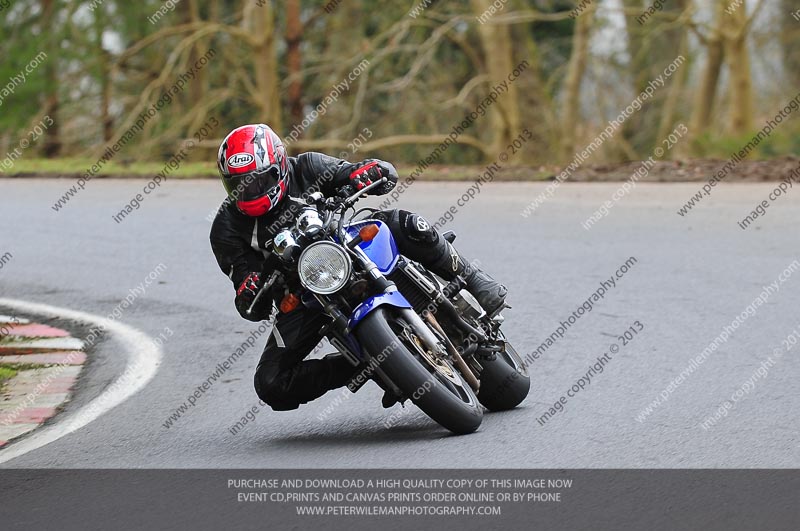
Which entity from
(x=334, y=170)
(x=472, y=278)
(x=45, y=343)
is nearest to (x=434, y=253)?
(x=472, y=278)

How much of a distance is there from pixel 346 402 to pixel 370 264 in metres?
1.41

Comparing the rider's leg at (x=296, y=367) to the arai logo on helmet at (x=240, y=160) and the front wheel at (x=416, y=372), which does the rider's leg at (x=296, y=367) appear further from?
the arai logo on helmet at (x=240, y=160)

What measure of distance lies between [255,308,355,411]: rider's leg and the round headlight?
0.63 metres

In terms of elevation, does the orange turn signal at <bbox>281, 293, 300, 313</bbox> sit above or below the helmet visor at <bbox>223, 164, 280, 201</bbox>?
below

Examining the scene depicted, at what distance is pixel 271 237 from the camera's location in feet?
20.2

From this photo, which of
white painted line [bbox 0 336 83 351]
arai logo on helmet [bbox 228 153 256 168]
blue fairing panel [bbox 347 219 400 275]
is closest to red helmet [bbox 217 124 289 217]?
arai logo on helmet [bbox 228 153 256 168]

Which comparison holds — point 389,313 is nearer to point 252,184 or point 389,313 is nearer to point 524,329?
point 252,184

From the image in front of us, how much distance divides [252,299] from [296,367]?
0.54 metres

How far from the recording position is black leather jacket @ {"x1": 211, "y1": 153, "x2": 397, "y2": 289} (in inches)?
244

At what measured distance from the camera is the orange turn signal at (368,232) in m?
5.94

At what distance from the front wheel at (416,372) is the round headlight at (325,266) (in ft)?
0.74

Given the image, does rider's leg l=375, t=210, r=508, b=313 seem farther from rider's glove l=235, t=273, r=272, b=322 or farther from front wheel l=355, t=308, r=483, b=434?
rider's glove l=235, t=273, r=272, b=322

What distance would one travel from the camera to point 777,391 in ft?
21.3

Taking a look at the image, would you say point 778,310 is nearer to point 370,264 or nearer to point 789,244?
point 789,244
